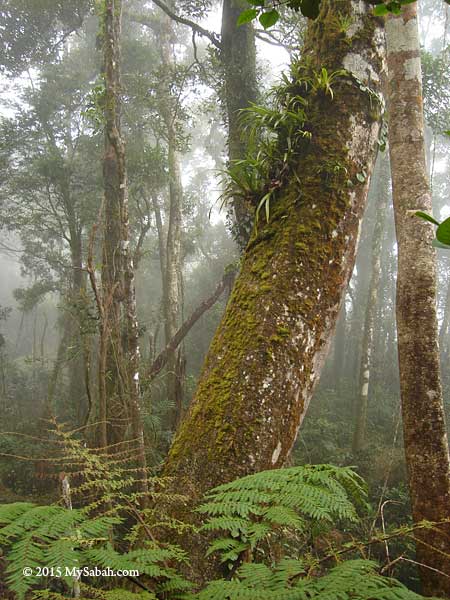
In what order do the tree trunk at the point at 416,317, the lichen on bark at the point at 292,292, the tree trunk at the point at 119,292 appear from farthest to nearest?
the tree trunk at the point at 119,292 → the tree trunk at the point at 416,317 → the lichen on bark at the point at 292,292

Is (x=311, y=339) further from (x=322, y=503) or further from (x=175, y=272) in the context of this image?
(x=175, y=272)

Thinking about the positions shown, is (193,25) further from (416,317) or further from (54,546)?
(54,546)

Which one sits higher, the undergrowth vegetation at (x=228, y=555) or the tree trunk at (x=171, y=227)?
the tree trunk at (x=171, y=227)

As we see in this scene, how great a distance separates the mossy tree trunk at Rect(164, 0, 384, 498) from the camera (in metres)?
1.87

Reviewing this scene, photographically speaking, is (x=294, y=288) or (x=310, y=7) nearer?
(x=310, y=7)

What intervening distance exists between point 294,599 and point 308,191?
2.05 meters

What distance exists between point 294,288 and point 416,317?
1620 mm

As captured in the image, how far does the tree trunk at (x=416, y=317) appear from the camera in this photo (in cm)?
292

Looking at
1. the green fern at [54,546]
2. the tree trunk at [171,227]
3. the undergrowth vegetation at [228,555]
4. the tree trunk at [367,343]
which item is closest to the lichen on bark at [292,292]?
the undergrowth vegetation at [228,555]

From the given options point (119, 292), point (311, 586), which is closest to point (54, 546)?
point (311, 586)

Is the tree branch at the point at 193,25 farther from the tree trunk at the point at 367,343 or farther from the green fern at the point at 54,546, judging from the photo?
the green fern at the point at 54,546

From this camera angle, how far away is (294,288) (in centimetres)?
216

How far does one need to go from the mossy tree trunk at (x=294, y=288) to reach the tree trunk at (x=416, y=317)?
0.68m

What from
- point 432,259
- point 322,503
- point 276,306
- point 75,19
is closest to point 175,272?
point 75,19
